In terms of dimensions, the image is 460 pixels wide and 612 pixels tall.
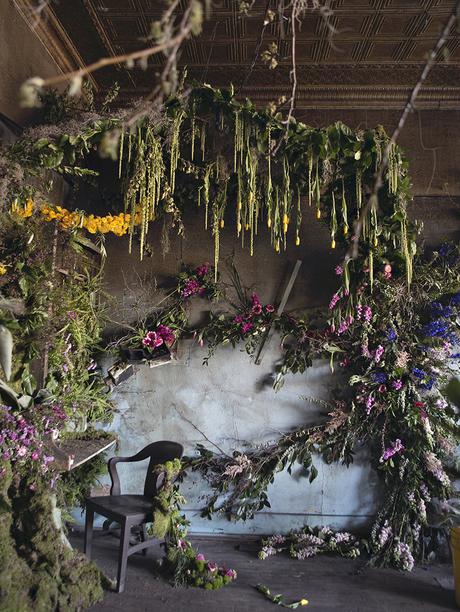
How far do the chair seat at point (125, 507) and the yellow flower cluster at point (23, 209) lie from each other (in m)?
1.79

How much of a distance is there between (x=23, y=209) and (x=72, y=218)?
1.36 ft

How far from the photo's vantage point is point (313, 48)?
402 cm

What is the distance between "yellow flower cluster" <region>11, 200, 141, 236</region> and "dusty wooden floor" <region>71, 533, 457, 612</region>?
2199 millimetres

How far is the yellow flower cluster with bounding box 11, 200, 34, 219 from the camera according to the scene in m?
2.93

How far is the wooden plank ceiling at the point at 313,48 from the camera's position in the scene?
3.62m

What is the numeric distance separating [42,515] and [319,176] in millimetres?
2440

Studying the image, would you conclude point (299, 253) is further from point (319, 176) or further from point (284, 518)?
point (284, 518)

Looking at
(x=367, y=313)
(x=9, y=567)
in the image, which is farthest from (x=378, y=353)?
(x=9, y=567)

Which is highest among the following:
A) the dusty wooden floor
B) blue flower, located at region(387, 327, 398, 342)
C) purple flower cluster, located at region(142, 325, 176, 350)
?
blue flower, located at region(387, 327, 398, 342)

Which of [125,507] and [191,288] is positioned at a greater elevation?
[191,288]

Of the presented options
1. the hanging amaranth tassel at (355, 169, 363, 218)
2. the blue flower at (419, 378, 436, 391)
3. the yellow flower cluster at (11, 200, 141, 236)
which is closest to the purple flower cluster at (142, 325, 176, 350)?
the yellow flower cluster at (11, 200, 141, 236)

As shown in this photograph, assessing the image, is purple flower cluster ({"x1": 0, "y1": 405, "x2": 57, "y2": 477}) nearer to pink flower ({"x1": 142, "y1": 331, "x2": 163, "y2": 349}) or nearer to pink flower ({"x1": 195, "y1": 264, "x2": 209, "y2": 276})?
pink flower ({"x1": 142, "y1": 331, "x2": 163, "y2": 349})

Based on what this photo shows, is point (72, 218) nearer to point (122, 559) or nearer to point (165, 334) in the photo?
point (165, 334)

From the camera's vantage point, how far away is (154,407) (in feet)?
13.9
